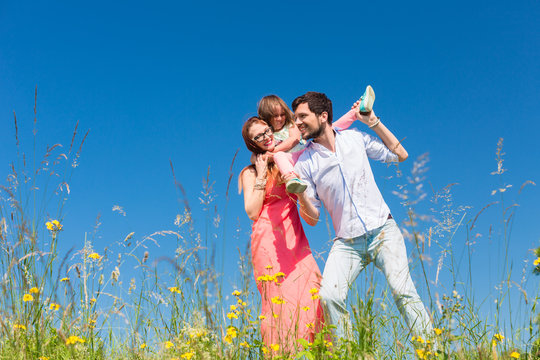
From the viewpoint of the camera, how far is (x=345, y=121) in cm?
463

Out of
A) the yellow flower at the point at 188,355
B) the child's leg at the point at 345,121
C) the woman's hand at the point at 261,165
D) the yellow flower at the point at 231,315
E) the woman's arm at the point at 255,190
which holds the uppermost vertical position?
the child's leg at the point at 345,121

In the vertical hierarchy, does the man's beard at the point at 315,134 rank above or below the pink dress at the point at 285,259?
above

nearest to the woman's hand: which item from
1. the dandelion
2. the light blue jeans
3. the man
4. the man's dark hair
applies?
the man

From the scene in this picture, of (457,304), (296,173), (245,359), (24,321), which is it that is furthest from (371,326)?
(24,321)

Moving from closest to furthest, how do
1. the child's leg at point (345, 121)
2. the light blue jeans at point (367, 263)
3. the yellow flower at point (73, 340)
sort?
the yellow flower at point (73, 340), the light blue jeans at point (367, 263), the child's leg at point (345, 121)

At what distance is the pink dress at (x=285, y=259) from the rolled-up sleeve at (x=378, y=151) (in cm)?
83

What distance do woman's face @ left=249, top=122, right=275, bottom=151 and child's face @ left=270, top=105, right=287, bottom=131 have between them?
250 millimetres

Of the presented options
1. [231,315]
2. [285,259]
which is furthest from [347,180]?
[231,315]

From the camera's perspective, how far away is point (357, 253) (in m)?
3.90

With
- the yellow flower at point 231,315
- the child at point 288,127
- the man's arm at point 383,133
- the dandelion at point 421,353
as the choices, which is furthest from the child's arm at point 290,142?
the dandelion at point 421,353

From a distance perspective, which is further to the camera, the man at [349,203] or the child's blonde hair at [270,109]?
the child's blonde hair at [270,109]

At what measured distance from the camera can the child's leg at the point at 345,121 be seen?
15.1 ft

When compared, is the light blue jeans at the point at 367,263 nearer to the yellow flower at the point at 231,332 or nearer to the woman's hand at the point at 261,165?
the yellow flower at the point at 231,332

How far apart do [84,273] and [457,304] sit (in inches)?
101
